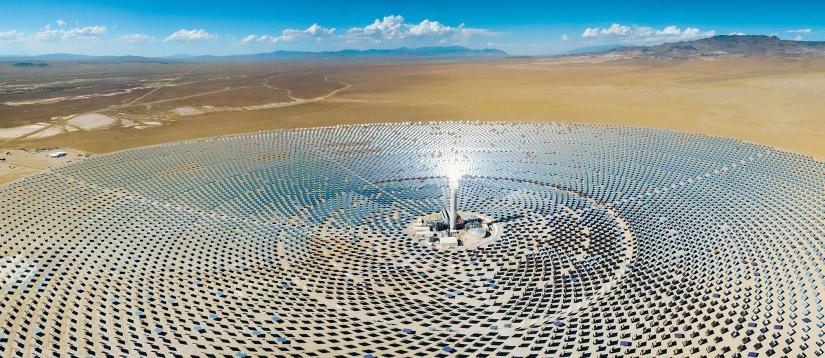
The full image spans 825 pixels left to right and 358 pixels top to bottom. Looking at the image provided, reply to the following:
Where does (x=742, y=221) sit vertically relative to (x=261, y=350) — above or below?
above

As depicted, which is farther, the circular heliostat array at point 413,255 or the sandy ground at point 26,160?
the sandy ground at point 26,160

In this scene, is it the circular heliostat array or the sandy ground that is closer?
the circular heliostat array

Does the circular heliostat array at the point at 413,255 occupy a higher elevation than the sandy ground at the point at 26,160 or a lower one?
higher

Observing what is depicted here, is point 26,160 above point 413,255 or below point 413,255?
below

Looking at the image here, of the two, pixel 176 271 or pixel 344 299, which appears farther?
pixel 176 271

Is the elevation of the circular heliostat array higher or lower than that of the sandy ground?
higher

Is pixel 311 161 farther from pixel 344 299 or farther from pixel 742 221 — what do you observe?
pixel 742 221

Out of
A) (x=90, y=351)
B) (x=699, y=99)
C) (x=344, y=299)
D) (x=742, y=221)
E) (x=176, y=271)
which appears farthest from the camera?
(x=699, y=99)

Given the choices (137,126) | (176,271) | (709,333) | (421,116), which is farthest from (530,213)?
(137,126)
